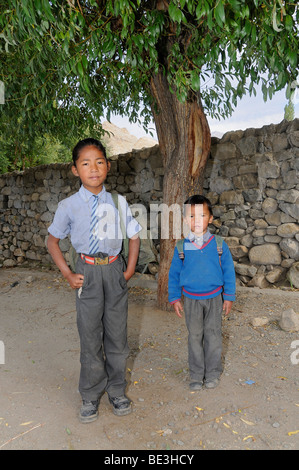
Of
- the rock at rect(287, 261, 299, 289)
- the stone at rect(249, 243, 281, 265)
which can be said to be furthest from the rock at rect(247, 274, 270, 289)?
the rock at rect(287, 261, 299, 289)

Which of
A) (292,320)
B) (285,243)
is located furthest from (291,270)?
(292,320)

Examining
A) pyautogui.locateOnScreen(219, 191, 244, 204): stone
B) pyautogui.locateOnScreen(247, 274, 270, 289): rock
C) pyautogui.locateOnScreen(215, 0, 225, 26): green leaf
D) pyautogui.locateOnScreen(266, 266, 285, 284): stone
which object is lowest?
pyautogui.locateOnScreen(247, 274, 270, 289): rock

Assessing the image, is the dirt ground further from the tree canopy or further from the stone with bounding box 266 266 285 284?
the tree canopy

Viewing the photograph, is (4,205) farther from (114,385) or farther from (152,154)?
(114,385)

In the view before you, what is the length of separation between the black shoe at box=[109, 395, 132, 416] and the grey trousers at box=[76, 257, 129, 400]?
0.10 ft

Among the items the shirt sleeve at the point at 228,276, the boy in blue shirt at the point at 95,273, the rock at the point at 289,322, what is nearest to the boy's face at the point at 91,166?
the boy in blue shirt at the point at 95,273

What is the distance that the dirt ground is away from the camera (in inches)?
83.8

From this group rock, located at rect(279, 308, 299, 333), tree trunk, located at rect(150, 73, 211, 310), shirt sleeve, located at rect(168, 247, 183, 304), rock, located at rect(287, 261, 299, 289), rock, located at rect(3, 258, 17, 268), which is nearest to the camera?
shirt sleeve, located at rect(168, 247, 183, 304)

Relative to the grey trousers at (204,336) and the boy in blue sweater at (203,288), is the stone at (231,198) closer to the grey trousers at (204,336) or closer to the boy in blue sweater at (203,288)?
the boy in blue sweater at (203,288)

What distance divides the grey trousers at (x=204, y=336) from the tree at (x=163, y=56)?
1.72 m

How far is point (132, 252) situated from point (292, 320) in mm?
2074

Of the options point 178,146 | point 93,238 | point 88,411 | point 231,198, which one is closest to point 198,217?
point 93,238

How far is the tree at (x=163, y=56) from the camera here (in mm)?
2609

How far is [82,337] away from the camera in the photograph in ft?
7.72
